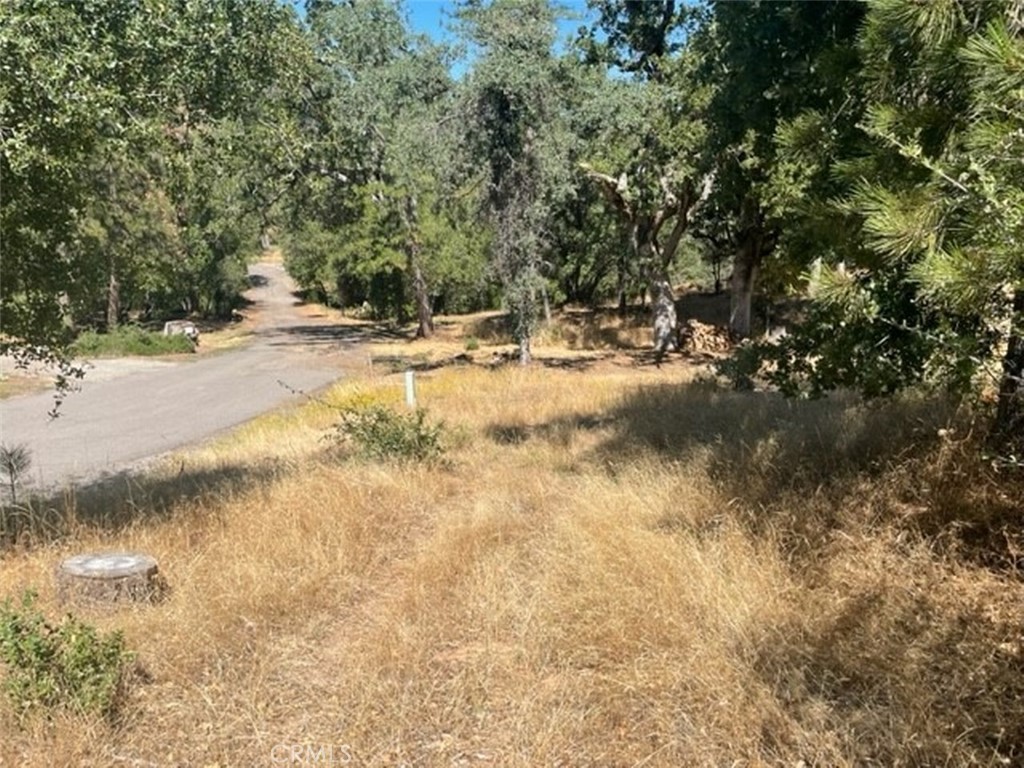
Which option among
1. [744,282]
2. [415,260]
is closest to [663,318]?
[744,282]

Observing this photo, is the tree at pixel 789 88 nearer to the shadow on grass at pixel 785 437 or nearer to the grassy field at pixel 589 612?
the shadow on grass at pixel 785 437

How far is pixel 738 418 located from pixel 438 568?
4940mm

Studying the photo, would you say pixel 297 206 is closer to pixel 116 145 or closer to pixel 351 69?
pixel 351 69

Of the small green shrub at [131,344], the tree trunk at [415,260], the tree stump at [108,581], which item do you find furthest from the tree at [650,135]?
the small green shrub at [131,344]

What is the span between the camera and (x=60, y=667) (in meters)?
3.07

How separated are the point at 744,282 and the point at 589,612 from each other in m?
18.4

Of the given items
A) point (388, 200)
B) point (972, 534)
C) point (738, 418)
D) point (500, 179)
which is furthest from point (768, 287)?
point (972, 534)

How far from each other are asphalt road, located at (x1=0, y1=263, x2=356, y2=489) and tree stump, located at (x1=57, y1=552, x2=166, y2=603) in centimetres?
454

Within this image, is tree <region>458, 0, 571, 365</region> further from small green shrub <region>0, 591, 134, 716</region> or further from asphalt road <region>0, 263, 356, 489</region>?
small green shrub <region>0, 591, 134, 716</region>

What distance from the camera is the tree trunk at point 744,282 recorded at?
2008 centimetres

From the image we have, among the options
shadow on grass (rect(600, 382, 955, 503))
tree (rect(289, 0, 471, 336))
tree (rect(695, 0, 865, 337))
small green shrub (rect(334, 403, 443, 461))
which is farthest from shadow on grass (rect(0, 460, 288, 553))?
tree (rect(289, 0, 471, 336))

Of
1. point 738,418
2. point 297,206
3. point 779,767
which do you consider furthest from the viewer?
point 297,206

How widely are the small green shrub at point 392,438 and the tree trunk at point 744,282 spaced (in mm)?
14217

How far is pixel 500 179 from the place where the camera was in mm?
16641
